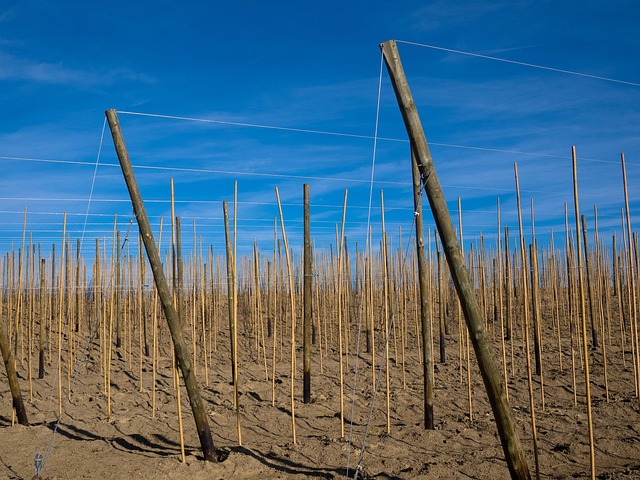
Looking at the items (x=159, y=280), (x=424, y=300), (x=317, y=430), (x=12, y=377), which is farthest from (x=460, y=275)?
(x=12, y=377)

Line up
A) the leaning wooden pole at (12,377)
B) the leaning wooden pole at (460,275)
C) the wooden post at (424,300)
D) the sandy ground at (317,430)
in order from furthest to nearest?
the leaning wooden pole at (12,377), the wooden post at (424,300), the sandy ground at (317,430), the leaning wooden pole at (460,275)

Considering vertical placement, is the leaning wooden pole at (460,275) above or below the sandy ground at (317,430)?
above

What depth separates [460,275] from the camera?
308cm

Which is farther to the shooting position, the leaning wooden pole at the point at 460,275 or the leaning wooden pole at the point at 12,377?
the leaning wooden pole at the point at 12,377

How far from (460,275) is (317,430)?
11.8ft

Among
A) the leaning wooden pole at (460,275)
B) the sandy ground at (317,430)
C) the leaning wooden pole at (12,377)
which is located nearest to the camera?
the leaning wooden pole at (460,275)

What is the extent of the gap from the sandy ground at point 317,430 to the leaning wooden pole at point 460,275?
0.73m

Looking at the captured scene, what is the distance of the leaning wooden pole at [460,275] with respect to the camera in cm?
299

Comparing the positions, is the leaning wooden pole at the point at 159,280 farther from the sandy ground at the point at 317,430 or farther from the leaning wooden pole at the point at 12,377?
the leaning wooden pole at the point at 12,377

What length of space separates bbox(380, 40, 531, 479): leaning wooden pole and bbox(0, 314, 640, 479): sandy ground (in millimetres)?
735

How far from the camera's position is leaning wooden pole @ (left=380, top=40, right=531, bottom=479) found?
2988 millimetres

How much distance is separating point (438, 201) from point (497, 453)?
8.41 feet

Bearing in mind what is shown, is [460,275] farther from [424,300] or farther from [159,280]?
[159,280]

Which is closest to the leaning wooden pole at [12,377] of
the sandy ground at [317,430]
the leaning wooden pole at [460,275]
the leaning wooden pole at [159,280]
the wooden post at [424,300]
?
the sandy ground at [317,430]
